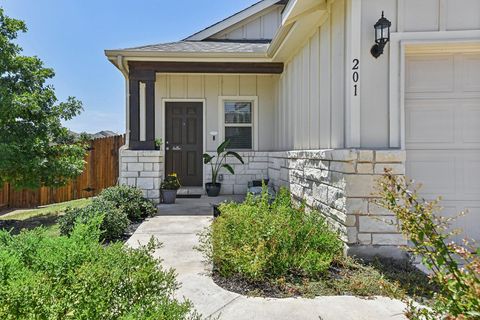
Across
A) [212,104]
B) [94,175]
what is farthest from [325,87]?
[94,175]

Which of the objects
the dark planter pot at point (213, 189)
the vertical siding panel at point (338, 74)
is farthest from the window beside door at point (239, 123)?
the vertical siding panel at point (338, 74)

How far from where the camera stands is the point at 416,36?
3732mm

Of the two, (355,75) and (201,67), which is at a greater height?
(201,67)

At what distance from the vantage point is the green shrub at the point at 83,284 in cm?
166

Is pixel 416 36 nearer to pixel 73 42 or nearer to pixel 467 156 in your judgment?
pixel 467 156

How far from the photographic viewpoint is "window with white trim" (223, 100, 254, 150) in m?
8.81

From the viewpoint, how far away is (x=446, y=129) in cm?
397

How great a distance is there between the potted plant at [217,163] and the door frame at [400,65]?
456cm

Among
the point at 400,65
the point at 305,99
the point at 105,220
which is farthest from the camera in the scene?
the point at 305,99

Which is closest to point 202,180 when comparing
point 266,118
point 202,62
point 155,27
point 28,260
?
point 266,118

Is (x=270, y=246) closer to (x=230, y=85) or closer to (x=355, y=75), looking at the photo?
(x=355, y=75)

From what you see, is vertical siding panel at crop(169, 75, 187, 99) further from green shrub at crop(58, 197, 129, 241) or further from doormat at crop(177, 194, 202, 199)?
green shrub at crop(58, 197, 129, 241)

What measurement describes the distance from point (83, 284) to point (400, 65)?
3.64 metres

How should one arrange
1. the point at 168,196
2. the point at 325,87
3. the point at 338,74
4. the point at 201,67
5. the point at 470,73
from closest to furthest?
the point at 470,73
the point at 338,74
the point at 325,87
the point at 168,196
the point at 201,67
